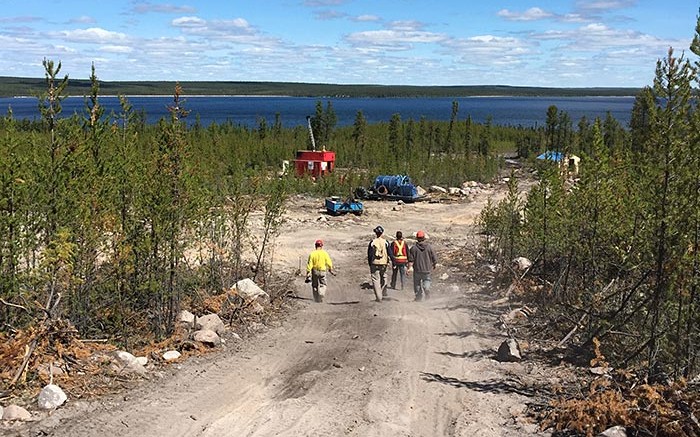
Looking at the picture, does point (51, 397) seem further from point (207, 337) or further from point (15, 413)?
point (207, 337)

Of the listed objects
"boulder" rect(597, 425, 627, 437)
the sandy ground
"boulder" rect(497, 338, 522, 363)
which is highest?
"boulder" rect(597, 425, 627, 437)

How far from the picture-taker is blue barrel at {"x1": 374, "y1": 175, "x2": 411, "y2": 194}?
37.6 m

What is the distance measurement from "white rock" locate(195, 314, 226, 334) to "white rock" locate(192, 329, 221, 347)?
49 centimetres

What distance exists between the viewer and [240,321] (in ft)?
45.2

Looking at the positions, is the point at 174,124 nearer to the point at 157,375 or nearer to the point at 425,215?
the point at 157,375

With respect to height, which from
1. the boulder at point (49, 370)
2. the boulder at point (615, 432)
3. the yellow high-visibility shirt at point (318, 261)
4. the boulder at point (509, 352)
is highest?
the yellow high-visibility shirt at point (318, 261)

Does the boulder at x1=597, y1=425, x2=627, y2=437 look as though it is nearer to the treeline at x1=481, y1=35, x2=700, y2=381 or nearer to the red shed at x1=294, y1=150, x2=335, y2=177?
the treeline at x1=481, y1=35, x2=700, y2=381

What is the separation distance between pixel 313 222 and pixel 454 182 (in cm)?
1543

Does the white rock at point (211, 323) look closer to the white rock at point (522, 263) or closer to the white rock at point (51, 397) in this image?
the white rock at point (51, 397)

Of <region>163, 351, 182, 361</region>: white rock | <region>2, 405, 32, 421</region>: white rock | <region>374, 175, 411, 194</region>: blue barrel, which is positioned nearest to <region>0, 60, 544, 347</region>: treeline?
<region>163, 351, 182, 361</region>: white rock

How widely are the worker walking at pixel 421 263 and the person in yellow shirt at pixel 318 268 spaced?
6.25 ft

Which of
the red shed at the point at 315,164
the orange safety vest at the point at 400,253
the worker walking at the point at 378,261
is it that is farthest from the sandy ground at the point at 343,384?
the red shed at the point at 315,164

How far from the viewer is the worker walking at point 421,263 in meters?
15.9

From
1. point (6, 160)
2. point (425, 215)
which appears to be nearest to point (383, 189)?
point (425, 215)
